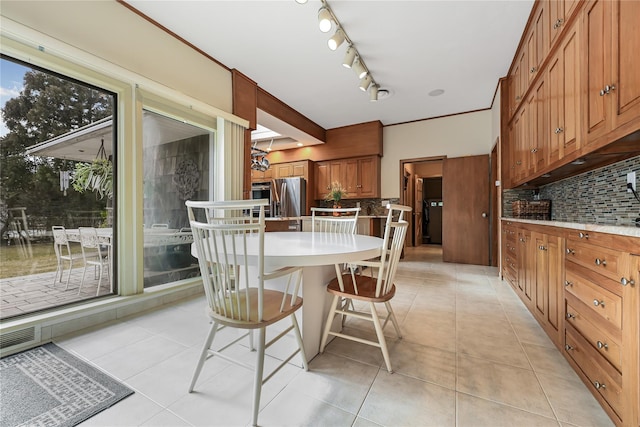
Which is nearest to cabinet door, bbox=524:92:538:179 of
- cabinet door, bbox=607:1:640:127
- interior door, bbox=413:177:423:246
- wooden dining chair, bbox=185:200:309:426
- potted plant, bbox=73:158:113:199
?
cabinet door, bbox=607:1:640:127

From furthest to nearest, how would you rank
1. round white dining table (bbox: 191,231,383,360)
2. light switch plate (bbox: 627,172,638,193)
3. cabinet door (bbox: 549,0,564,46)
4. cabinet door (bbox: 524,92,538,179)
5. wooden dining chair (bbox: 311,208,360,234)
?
wooden dining chair (bbox: 311,208,360,234) < cabinet door (bbox: 524,92,538,179) < cabinet door (bbox: 549,0,564,46) < light switch plate (bbox: 627,172,638,193) < round white dining table (bbox: 191,231,383,360)

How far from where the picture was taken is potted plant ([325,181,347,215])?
210 inches

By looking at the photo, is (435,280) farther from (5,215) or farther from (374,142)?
(5,215)

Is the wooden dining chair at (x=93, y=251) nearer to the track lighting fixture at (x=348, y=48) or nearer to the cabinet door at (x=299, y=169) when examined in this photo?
the track lighting fixture at (x=348, y=48)

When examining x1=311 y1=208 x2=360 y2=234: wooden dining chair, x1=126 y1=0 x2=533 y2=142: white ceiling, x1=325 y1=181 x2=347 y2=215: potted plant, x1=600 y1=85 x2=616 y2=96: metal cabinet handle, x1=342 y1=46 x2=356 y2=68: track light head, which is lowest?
x1=311 y1=208 x2=360 y2=234: wooden dining chair

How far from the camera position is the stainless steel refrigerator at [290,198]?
18.3ft

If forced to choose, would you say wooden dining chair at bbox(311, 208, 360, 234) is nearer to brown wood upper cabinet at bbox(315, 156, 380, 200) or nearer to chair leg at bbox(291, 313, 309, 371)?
chair leg at bbox(291, 313, 309, 371)

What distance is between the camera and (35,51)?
179 cm

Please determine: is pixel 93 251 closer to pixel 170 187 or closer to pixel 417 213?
pixel 170 187

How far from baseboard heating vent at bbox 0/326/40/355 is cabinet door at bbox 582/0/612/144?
3710 millimetres

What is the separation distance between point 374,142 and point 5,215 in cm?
493

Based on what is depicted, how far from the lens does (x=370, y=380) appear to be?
1.42 m

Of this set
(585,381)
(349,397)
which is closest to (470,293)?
(585,381)

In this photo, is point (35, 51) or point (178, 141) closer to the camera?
point (35, 51)
